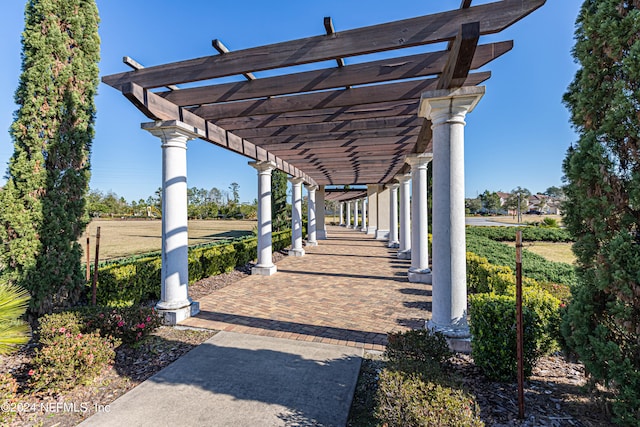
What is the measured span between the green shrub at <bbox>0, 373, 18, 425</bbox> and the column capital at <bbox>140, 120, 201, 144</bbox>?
3.89m

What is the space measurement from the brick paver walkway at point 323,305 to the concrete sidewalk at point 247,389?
654 mm

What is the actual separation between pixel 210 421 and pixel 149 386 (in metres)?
1.04

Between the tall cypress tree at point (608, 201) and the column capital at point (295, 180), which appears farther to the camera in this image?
the column capital at point (295, 180)

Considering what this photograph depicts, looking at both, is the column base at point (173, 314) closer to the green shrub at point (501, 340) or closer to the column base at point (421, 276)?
the green shrub at point (501, 340)

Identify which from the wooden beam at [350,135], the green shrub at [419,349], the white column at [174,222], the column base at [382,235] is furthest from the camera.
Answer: the column base at [382,235]

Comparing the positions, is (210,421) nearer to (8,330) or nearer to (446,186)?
(8,330)

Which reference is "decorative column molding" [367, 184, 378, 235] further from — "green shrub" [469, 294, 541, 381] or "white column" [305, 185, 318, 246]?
"green shrub" [469, 294, 541, 381]

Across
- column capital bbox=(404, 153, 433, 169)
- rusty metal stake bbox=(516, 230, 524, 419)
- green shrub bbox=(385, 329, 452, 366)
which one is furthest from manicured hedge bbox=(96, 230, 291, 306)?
rusty metal stake bbox=(516, 230, 524, 419)

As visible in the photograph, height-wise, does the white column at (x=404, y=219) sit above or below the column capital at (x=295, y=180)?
below

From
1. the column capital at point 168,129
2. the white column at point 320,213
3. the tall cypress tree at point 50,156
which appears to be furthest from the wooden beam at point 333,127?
the white column at point 320,213

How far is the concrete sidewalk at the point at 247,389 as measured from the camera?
2.70 m

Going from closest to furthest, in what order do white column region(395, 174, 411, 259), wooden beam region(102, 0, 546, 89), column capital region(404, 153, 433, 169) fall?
wooden beam region(102, 0, 546, 89)
column capital region(404, 153, 433, 169)
white column region(395, 174, 411, 259)

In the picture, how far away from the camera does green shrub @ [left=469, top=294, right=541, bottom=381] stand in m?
3.17

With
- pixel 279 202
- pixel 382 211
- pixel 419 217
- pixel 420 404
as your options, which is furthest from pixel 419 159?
pixel 382 211
